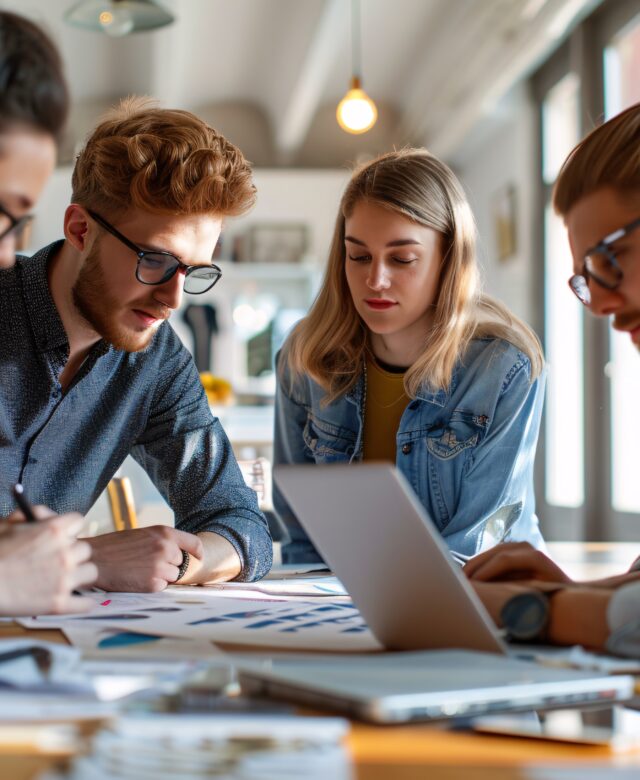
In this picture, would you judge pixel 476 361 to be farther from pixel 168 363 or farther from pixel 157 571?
pixel 157 571

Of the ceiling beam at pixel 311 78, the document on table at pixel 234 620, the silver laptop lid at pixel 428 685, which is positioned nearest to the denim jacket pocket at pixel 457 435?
the document on table at pixel 234 620

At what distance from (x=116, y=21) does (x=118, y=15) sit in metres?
0.05

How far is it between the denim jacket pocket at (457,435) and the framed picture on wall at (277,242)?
784 cm

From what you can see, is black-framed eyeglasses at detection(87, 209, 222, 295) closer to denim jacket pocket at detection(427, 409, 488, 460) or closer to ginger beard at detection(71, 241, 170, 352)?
ginger beard at detection(71, 241, 170, 352)

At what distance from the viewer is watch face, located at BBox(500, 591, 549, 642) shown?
1.01 meters

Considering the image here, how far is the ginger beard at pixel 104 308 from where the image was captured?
1.78m

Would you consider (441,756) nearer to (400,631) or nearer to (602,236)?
(400,631)

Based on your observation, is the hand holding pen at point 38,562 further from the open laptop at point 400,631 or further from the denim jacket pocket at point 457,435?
the denim jacket pocket at point 457,435

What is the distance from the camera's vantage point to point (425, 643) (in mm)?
932

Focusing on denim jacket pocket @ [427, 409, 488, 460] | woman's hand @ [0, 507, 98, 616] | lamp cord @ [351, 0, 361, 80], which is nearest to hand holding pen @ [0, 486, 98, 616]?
woman's hand @ [0, 507, 98, 616]

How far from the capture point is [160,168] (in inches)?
68.5

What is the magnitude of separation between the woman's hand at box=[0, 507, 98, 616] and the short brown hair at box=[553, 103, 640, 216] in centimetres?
70

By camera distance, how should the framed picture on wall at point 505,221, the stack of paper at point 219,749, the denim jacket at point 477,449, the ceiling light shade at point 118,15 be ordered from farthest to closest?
the framed picture on wall at point 505,221, the ceiling light shade at point 118,15, the denim jacket at point 477,449, the stack of paper at point 219,749

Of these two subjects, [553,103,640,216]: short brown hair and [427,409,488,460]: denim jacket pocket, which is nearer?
[553,103,640,216]: short brown hair
